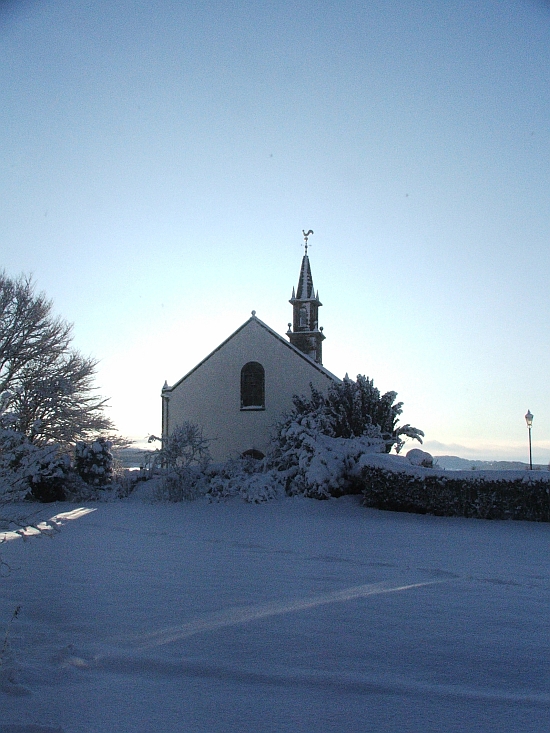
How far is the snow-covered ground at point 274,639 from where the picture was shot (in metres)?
3.00

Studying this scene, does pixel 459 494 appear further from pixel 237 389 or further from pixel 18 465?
pixel 237 389

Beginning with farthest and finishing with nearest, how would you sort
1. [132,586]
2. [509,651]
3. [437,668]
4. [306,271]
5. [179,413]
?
1. [306,271]
2. [179,413]
3. [132,586]
4. [509,651]
5. [437,668]

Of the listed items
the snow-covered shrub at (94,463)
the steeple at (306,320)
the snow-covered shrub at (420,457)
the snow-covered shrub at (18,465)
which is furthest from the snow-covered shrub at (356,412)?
the steeple at (306,320)

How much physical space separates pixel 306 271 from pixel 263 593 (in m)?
31.9

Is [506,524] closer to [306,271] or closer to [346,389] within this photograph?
[346,389]

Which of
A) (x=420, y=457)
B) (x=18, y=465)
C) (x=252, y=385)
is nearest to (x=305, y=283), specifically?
(x=252, y=385)

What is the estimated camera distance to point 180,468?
16.3 meters

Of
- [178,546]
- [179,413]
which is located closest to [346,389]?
[178,546]

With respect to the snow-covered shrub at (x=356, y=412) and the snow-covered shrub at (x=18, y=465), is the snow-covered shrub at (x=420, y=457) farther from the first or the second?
the snow-covered shrub at (x=18, y=465)

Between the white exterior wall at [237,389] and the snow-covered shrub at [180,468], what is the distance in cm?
719

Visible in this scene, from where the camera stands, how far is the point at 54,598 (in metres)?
5.10

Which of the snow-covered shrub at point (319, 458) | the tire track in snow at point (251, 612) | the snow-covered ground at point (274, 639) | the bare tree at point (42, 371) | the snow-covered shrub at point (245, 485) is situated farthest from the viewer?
the bare tree at point (42, 371)

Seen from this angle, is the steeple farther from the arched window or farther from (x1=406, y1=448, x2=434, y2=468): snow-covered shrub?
(x1=406, y1=448, x2=434, y2=468): snow-covered shrub

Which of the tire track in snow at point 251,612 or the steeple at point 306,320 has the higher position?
the steeple at point 306,320
